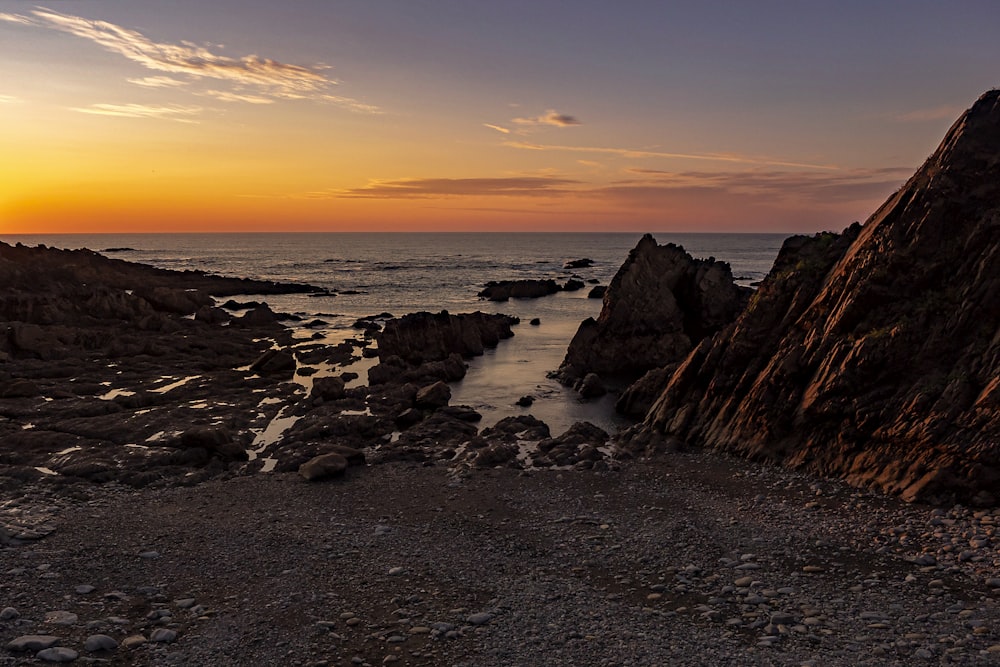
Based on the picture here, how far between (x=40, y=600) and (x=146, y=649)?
4439mm

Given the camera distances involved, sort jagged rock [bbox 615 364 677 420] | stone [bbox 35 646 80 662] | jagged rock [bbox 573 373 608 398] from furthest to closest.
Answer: jagged rock [bbox 573 373 608 398] → jagged rock [bbox 615 364 677 420] → stone [bbox 35 646 80 662]

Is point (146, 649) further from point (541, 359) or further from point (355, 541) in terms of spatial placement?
point (541, 359)

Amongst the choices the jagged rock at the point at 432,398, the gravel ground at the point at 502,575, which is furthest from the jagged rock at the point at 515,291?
the gravel ground at the point at 502,575

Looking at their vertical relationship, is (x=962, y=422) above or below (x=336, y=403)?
above

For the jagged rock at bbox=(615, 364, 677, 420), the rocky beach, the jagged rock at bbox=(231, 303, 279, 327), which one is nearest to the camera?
the rocky beach

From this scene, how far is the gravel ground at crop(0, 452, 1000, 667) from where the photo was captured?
14258 millimetres

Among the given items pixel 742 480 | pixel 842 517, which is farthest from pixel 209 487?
pixel 842 517

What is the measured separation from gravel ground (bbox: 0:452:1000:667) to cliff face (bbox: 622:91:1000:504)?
6.48 ft

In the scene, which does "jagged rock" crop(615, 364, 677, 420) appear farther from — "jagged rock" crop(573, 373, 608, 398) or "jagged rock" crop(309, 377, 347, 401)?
"jagged rock" crop(309, 377, 347, 401)

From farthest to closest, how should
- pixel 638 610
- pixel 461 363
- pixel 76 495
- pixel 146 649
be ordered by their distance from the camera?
pixel 461 363 < pixel 76 495 < pixel 638 610 < pixel 146 649

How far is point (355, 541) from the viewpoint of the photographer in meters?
20.3

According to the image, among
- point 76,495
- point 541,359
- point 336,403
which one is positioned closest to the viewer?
point 76,495

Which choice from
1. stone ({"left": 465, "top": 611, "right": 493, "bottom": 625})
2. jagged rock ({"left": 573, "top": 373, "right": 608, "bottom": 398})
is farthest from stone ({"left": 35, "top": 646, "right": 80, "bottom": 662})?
jagged rock ({"left": 573, "top": 373, "right": 608, "bottom": 398})

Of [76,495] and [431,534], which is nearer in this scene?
[431,534]
